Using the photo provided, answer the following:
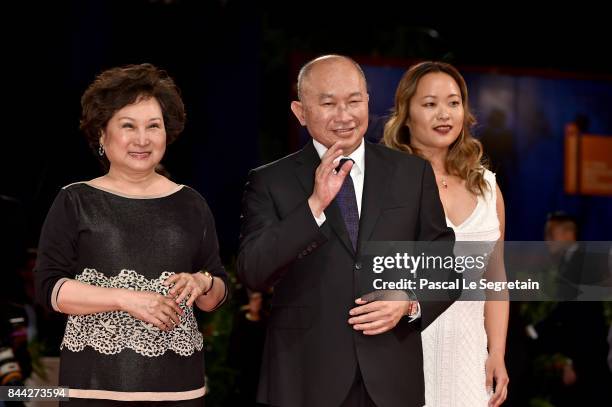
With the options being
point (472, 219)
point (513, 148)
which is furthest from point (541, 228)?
point (472, 219)

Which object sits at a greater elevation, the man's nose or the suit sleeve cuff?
the man's nose

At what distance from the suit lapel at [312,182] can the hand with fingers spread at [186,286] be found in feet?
1.34

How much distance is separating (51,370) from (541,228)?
4.34 meters

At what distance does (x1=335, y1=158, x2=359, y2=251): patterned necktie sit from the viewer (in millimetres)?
2582

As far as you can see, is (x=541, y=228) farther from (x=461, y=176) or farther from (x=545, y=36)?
(x=461, y=176)

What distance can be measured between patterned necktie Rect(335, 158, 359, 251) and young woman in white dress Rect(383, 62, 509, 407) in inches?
25.5

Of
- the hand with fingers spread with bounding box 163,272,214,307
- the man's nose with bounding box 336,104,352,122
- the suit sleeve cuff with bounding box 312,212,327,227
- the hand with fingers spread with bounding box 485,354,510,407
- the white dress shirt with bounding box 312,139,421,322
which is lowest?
the hand with fingers spread with bounding box 485,354,510,407

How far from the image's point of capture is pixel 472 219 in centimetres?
315

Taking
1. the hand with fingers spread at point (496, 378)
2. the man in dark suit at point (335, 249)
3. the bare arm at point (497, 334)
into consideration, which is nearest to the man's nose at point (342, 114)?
the man in dark suit at point (335, 249)

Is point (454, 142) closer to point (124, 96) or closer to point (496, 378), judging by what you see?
point (496, 378)

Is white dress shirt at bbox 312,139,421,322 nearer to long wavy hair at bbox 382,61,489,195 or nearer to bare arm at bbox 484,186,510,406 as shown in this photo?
long wavy hair at bbox 382,61,489,195

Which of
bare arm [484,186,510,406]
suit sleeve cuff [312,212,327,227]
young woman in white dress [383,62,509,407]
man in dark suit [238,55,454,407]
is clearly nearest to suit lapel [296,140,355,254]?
man in dark suit [238,55,454,407]

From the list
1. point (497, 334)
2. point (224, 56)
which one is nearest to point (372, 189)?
point (497, 334)

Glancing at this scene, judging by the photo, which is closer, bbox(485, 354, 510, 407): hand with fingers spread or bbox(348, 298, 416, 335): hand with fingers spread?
bbox(348, 298, 416, 335): hand with fingers spread
